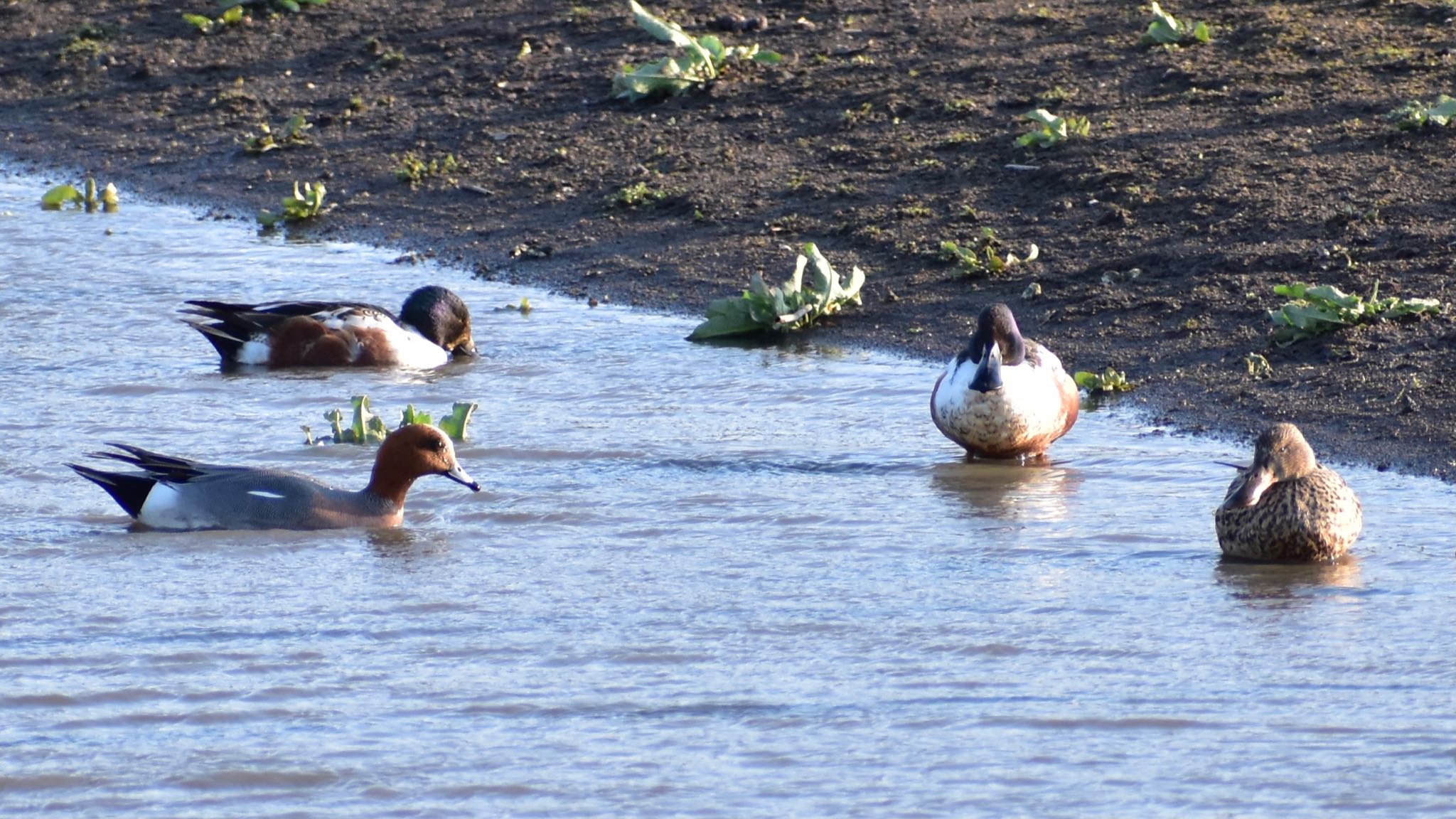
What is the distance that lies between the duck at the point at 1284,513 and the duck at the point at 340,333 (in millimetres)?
4113

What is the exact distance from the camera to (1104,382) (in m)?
8.29

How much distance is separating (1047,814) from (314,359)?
558 centimetres

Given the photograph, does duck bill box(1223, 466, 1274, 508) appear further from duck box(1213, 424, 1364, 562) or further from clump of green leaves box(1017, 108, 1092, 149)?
clump of green leaves box(1017, 108, 1092, 149)

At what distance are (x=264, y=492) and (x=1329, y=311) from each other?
13.4 feet

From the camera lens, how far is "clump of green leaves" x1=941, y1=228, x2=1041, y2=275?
9.66m

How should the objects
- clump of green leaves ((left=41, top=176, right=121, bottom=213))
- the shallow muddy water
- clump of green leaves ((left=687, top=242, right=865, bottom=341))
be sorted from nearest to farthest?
the shallow muddy water < clump of green leaves ((left=687, top=242, right=865, bottom=341)) < clump of green leaves ((left=41, top=176, right=121, bottom=213))

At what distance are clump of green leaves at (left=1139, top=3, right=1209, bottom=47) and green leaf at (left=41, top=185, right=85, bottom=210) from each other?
604cm

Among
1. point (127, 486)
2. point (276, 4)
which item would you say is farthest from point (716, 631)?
point (276, 4)

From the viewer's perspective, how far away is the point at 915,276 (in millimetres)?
9828

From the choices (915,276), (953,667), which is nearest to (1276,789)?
(953,667)

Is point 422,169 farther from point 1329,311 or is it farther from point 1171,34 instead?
point 1329,311

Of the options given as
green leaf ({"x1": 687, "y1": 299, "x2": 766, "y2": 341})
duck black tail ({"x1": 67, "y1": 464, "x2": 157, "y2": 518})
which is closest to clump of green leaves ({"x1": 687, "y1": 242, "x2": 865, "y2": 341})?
green leaf ({"x1": 687, "y1": 299, "x2": 766, "y2": 341})

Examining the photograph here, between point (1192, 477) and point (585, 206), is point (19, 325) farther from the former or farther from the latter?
point (1192, 477)

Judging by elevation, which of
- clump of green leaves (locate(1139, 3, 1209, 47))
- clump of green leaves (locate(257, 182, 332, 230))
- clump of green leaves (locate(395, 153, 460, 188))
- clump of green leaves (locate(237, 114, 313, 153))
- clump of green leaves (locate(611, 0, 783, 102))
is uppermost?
clump of green leaves (locate(1139, 3, 1209, 47))
